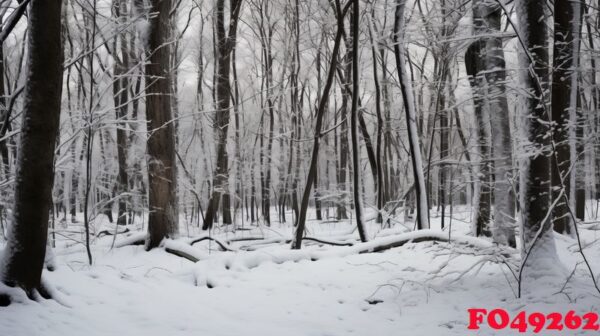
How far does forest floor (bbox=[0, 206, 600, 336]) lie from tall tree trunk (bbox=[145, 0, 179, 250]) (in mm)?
1186

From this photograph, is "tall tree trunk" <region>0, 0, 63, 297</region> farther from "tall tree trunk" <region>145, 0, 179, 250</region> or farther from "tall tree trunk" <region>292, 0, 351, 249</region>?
"tall tree trunk" <region>292, 0, 351, 249</region>

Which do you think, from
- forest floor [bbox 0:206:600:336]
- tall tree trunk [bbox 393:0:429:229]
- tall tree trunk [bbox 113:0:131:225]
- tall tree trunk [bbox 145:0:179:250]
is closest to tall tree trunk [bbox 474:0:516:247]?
forest floor [bbox 0:206:600:336]

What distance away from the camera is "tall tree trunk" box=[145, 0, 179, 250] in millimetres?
7160

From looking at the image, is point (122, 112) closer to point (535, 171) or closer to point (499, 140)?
point (499, 140)

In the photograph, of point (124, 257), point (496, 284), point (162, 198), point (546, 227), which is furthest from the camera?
point (162, 198)

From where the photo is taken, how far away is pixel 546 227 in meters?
4.07

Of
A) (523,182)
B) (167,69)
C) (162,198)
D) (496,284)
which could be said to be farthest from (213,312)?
(167,69)

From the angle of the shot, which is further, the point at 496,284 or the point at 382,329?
the point at 496,284

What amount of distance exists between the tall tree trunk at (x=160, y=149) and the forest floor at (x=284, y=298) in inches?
46.7

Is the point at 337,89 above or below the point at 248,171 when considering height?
above

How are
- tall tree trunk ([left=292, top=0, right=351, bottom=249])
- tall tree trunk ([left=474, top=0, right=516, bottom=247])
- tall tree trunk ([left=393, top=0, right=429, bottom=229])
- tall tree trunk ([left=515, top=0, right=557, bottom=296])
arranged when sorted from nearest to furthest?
tall tree trunk ([left=515, top=0, right=557, bottom=296]) < tall tree trunk ([left=474, top=0, right=516, bottom=247]) < tall tree trunk ([left=292, top=0, right=351, bottom=249]) < tall tree trunk ([left=393, top=0, right=429, bottom=229])

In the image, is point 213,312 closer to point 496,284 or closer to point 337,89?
point 496,284

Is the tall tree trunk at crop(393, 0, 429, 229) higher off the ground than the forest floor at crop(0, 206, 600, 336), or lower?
higher

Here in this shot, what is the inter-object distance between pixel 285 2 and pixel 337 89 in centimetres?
543
